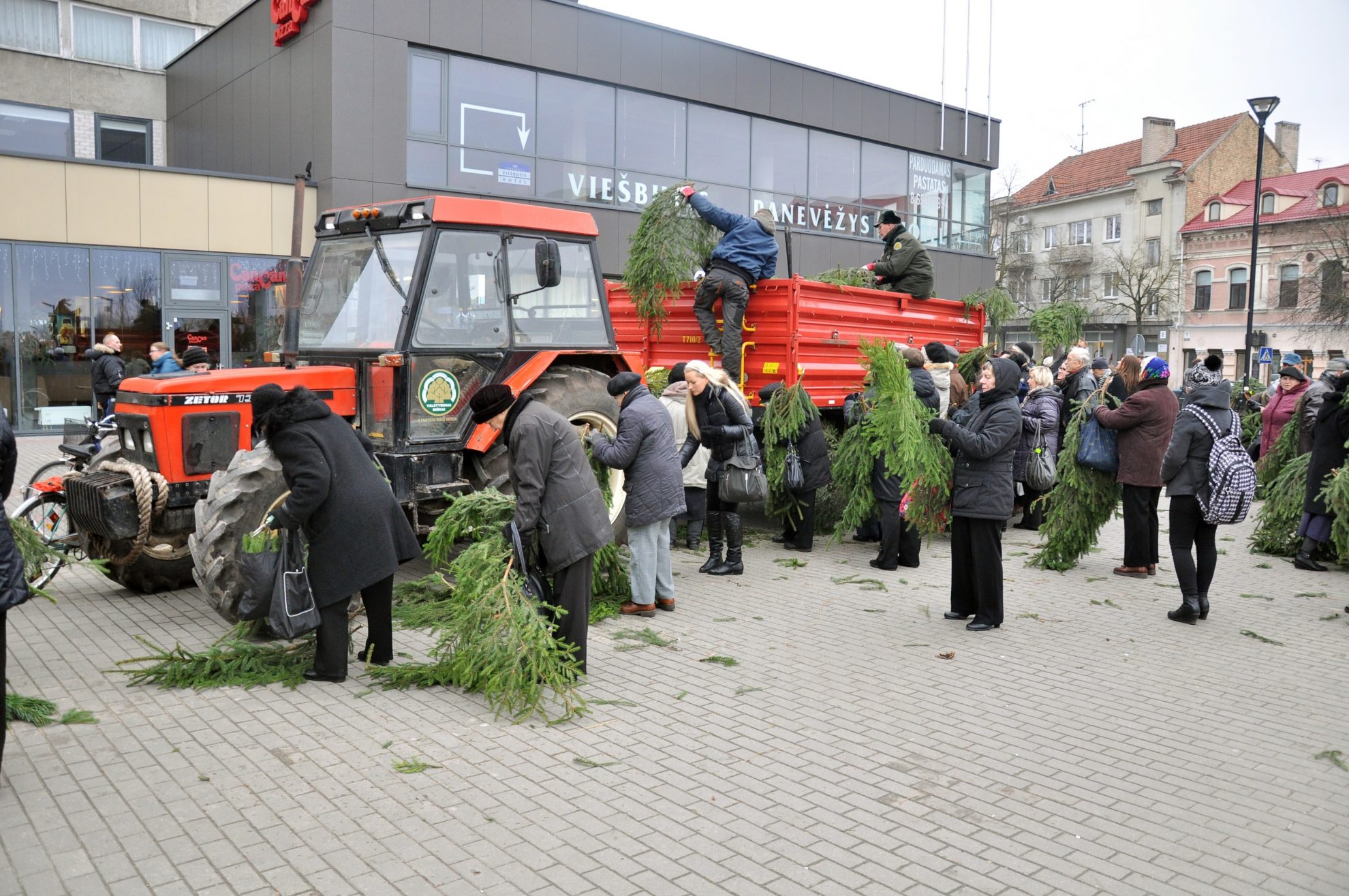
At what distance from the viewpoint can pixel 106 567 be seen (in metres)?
7.28

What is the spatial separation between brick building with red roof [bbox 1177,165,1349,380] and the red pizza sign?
35.4 m

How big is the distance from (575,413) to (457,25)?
1327 centimetres

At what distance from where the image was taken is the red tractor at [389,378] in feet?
21.1

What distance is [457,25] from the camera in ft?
60.5

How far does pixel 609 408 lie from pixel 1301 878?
18.0 feet

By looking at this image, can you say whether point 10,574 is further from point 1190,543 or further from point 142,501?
point 1190,543

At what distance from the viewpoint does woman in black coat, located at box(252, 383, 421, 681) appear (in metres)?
5.30

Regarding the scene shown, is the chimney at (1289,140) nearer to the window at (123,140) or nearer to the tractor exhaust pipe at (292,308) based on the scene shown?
the window at (123,140)

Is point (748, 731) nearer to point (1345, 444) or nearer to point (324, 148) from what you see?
point (1345, 444)

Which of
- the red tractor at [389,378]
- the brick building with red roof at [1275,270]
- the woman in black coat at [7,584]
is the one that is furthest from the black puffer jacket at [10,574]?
the brick building with red roof at [1275,270]

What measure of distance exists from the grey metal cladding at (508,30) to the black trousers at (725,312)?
37.4 ft

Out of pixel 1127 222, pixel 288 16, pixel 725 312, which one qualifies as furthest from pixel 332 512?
pixel 1127 222

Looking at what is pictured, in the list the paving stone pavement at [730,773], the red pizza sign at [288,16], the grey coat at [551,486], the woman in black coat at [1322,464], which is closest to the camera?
the paving stone pavement at [730,773]

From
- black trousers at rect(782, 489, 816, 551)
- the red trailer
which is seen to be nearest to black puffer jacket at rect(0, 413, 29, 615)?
the red trailer
